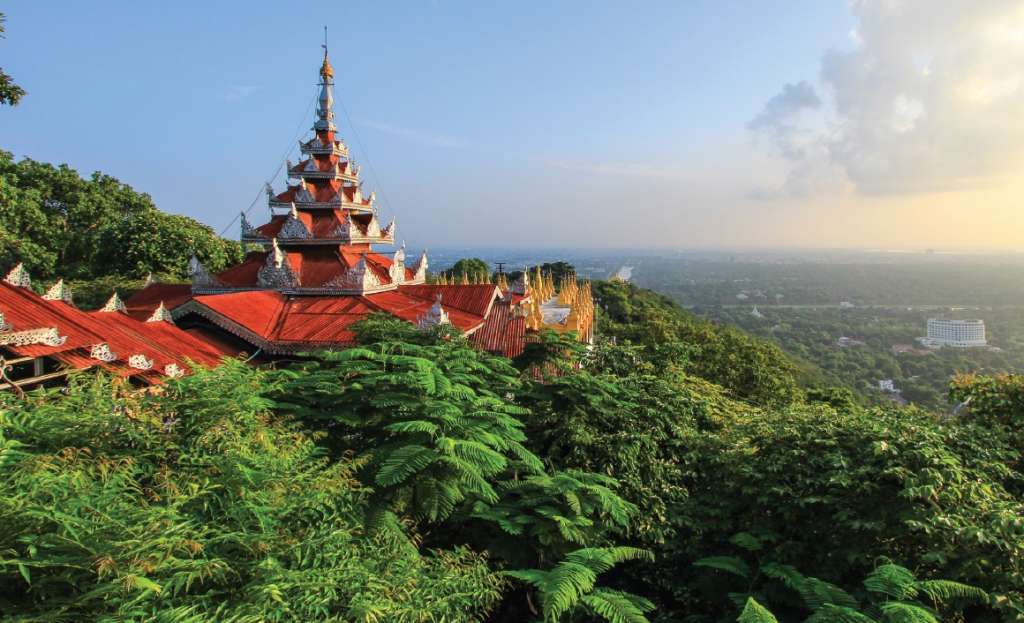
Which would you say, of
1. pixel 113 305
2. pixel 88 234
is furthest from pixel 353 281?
pixel 88 234

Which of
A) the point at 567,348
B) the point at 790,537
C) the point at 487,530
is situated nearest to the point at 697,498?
the point at 790,537

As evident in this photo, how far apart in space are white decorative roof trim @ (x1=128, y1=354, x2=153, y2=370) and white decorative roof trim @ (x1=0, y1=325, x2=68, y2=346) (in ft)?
3.97

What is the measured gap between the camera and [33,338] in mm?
6738

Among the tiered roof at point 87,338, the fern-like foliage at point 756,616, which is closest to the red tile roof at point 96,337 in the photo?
the tiered roof at point 87,338

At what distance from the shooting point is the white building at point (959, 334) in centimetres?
7131

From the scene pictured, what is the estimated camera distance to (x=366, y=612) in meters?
3.69

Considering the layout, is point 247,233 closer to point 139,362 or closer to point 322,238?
point 322,238

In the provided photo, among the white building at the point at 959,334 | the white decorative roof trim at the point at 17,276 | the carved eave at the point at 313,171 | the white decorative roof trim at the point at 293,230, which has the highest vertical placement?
the carved eave at the point at 313,171

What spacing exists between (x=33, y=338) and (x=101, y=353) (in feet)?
3.53

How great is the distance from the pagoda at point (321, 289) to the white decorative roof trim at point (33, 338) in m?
6.18

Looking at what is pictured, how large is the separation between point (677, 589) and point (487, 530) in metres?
2.41

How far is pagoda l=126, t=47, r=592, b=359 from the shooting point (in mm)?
13797

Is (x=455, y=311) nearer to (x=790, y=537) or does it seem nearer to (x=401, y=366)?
(x=401, y=366)

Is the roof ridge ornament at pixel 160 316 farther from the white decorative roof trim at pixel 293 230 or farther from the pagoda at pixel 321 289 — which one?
the white decorative roof trim at pixel 293 230
